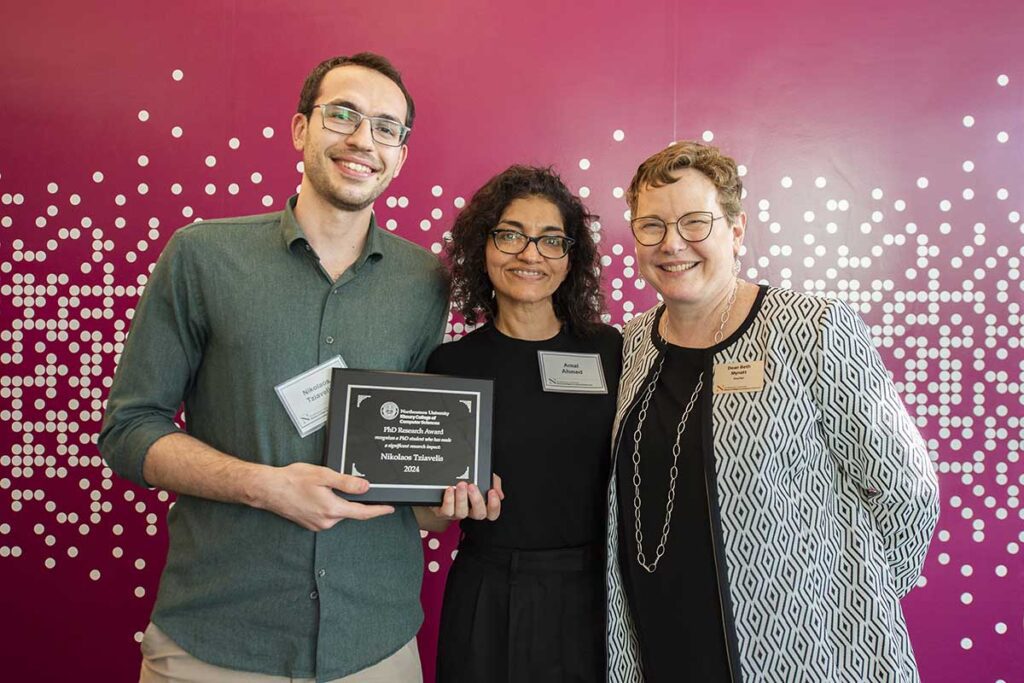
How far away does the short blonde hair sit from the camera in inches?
69.5

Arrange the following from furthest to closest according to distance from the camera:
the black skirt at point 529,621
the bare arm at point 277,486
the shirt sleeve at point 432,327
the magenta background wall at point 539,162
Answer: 1. the magenta background wall at point 539,162
2. the shirt sleeve at point 432,327
3. the black skirt at point 529,621
4. the bare arm at point 277,486

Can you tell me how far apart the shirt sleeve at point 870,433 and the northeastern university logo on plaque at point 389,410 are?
3.23 ft

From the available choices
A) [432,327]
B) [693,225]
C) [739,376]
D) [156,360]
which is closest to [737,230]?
[693,225]

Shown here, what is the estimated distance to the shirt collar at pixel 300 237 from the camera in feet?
5.82

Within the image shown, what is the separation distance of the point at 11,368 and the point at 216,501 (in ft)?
5.96

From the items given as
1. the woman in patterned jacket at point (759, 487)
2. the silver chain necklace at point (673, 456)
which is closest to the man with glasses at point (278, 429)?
the silver chain necklace at point (673, 456)

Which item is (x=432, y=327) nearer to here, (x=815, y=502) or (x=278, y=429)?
(x=278, y=429)

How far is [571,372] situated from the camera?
6.64ft

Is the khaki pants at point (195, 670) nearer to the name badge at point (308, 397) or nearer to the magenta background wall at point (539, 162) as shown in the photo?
the name badge at point (308, 397)

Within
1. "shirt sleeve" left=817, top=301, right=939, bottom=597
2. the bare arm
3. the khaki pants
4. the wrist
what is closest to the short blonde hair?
"shirt sleeve" left=817, top=301, right=939, bottom=597

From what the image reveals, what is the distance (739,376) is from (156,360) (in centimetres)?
140

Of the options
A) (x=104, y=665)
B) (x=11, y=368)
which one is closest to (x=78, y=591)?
(x=104, y=665)

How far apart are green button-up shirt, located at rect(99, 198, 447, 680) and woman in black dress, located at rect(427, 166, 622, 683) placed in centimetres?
22

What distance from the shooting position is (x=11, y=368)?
2889 millimetres
